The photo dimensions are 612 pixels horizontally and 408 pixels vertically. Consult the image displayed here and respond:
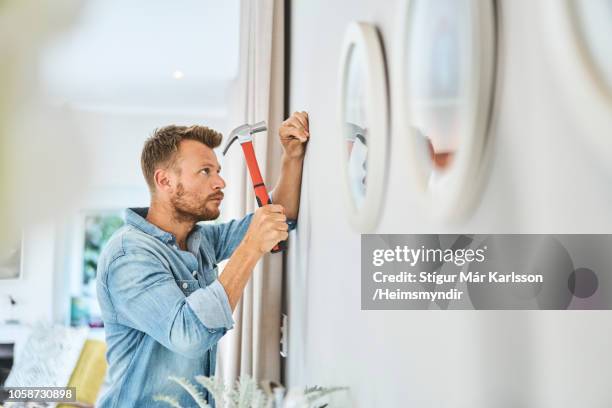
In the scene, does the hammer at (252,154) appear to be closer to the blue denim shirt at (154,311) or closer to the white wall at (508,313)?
the blue denim shirt at (154,311)

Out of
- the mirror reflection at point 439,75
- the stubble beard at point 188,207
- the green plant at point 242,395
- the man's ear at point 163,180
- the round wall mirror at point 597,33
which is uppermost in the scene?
the man's ear at point 163,180

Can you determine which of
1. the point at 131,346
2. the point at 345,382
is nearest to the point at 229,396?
the point at 345,382

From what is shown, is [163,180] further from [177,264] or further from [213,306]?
[213,306]

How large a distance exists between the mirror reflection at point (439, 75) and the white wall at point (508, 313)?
0.04m

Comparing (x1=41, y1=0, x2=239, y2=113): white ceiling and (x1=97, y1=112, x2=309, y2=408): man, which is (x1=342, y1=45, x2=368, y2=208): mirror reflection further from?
(x1=41, y1=0, x2=239, y2=113): white ceiling

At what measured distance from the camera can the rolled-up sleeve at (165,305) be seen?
1306mm

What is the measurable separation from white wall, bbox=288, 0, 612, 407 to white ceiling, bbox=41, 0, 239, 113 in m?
1.83

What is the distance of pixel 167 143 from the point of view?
1724 mm

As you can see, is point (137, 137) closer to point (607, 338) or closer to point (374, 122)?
point (374, 122)

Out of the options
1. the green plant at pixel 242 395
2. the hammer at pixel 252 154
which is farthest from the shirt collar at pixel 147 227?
the green plant at pixel 242 395

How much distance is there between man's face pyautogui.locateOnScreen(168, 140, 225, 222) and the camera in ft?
5.50

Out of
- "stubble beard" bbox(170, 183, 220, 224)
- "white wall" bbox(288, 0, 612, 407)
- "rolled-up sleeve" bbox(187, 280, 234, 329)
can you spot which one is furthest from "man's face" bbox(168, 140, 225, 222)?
"white wall" bbox(288, 0, 612, 407)

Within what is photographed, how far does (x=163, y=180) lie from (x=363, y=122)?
1.00 m

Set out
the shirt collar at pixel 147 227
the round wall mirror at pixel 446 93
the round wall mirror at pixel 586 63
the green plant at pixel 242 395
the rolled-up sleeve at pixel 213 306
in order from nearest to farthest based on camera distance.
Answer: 1. the round wall mirror at pixel 586 63
2. the round wall mirror at pixel 446 93
3. the green plant at pixel 242 395
4. the rolled-up sleeve at pixel 213 306
5. the shirt collar at pixel 147 227
